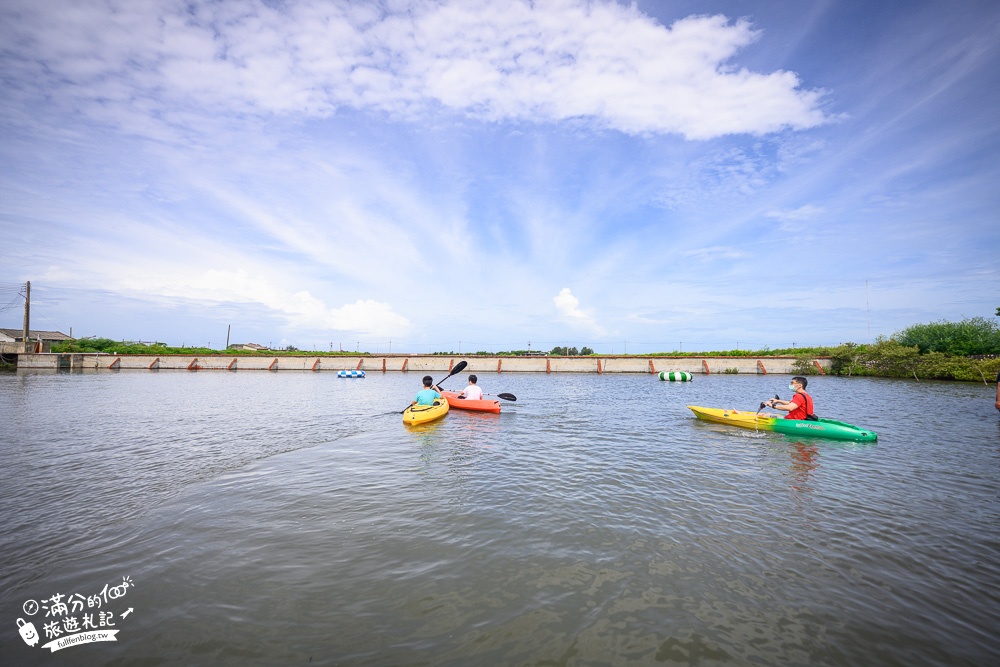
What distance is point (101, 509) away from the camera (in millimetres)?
8352

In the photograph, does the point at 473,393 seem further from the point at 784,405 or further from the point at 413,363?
the point at 413,363

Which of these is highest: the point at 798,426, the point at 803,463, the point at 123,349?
the point at 123,349

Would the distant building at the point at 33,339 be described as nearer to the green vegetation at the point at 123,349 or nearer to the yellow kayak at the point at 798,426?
the green vegetation at the point at 123,349

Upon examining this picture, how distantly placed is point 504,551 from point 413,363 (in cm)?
6047

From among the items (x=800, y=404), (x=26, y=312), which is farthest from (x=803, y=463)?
(x=26, y=312)

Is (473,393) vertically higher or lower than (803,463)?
higher

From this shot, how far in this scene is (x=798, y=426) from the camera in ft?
52.0

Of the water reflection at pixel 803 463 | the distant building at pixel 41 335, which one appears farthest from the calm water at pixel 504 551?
the distant building at pixel 41 335

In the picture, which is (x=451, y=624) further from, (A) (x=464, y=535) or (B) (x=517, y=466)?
(B) (x=517, y=466)

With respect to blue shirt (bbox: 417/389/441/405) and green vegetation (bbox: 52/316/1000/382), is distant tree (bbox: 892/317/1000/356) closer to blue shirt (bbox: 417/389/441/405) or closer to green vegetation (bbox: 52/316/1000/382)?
green vegetation (bbox: 52/316/1000/382)

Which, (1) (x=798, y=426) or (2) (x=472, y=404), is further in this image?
(2) (x=472, y=404)

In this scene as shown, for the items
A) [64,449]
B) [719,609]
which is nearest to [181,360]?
[64,449]

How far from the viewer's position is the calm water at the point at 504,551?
183 inches

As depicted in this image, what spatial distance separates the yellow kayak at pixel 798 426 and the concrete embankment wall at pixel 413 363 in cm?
4499
